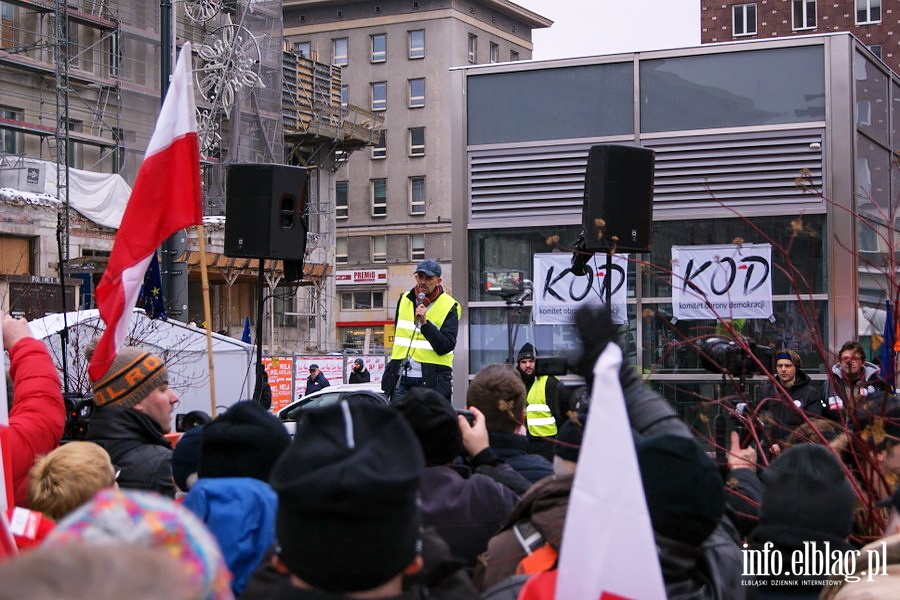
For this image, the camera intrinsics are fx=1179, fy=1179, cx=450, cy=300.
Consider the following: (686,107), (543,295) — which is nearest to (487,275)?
(543,295)

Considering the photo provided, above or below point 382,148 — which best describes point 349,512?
below

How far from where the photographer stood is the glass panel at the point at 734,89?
12148mm

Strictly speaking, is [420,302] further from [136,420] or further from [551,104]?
[551,104]

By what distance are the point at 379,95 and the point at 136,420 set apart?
7220cm

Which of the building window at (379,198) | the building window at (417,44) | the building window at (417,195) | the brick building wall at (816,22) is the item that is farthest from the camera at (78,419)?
the building window at (417,44)

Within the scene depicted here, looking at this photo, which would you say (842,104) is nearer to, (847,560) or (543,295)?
(543,295)

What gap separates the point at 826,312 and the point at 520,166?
11.8ft

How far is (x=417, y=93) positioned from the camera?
74.7m

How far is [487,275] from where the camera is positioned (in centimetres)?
1306

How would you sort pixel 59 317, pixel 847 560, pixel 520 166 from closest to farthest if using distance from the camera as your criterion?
pixel 847 560, pixel 520 166, pixel 59 317

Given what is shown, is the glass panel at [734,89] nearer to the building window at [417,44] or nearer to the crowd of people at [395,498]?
the crowd of people at [395,498]

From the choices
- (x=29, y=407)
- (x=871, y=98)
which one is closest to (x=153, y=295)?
(x=871, y=98)

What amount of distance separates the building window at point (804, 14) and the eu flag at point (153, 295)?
48.4 metres

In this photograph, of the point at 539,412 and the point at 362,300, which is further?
the point at 362,300
